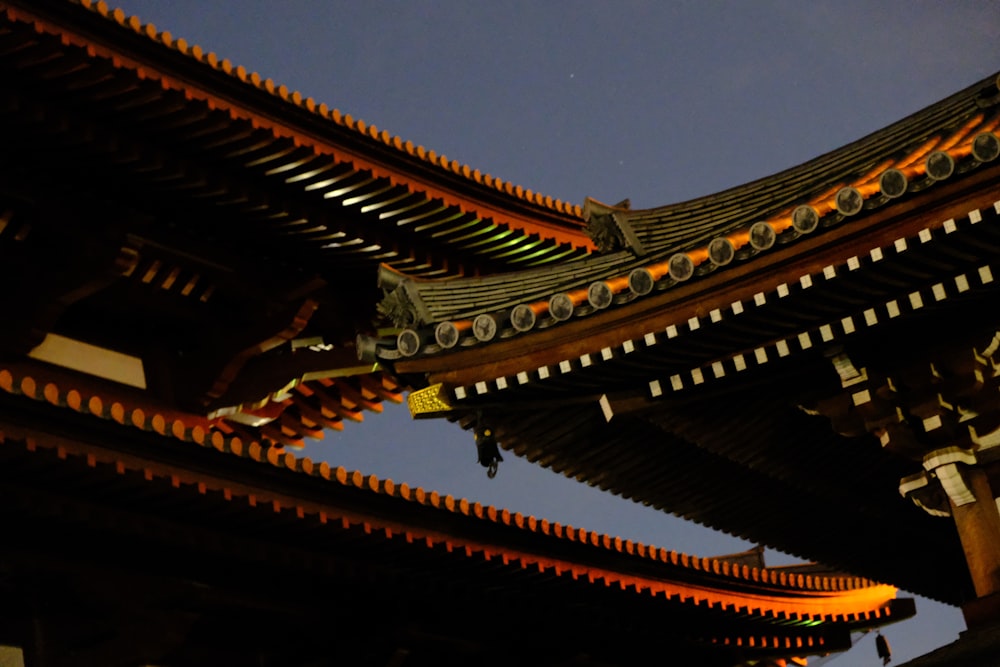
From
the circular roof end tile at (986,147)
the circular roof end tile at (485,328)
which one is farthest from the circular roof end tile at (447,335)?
the circular roof end tile at (986,147)

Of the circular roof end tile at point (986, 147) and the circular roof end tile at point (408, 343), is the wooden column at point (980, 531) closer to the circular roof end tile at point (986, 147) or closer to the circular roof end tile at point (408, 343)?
the circular roof end tile at point (986, 147)

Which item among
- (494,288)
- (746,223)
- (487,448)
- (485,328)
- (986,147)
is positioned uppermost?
(494,288)

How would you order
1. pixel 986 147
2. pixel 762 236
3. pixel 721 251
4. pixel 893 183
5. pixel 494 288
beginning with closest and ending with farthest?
pixel 986 147
pixel 893 183
pixel 762 236
pixel 721 251
pixel 494 288

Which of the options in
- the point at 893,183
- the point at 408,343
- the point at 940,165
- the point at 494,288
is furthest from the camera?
the point at 494,288

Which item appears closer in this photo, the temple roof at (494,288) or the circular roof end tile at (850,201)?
the circular roof end tile at (850,201)

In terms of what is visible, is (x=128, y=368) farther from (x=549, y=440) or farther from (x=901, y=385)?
(x=901, y=385)

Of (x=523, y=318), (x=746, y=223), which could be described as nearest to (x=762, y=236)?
(x=746, y=223)

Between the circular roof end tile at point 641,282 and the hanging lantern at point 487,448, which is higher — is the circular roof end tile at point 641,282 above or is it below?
above

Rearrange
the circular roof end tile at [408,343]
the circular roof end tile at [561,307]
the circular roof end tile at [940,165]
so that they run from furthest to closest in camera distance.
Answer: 1. the circular roof end tile at [408,343]
2. the circular roof end tile at [561,307]
3. the circular roof end tile at [940,165]

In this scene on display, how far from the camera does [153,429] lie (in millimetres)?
8844

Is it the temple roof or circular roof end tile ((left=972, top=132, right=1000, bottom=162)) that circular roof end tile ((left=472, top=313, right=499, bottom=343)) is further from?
circular roof end tile ((left=972, top=132, right=1000, bottom=162))

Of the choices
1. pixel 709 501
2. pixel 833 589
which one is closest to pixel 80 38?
pixel 709 501

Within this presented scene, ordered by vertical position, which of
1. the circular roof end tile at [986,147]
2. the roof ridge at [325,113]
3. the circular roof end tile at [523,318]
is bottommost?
the circular roof end tile at [986,147]

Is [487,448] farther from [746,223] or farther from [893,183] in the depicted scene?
[893,183]
